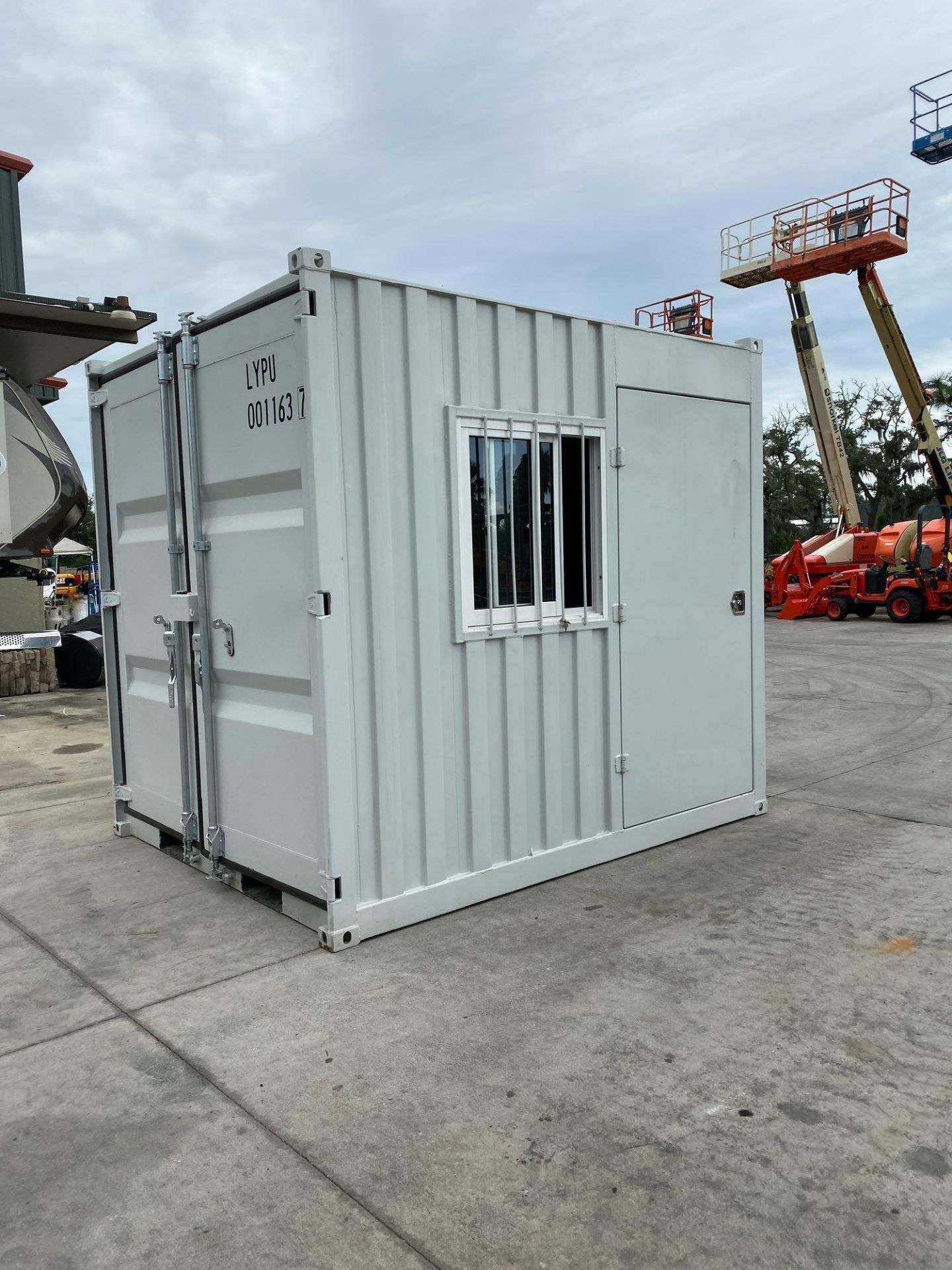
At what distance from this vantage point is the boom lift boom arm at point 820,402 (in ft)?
71.8

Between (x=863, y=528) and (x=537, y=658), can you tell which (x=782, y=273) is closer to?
(x=863, y=528)

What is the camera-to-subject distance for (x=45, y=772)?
24.1ft

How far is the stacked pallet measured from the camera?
38.2 ft

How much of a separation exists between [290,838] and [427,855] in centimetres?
59

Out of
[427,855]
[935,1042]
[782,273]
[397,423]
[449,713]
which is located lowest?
[935,1042]

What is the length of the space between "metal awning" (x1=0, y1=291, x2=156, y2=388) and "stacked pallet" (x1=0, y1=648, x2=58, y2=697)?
4.95m

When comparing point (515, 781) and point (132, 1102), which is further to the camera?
point (515, 781)

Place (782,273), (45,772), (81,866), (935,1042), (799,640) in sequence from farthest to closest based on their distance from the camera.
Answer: (782,273) < (799,640) < (45,772) < (81,866) < (935,1042)

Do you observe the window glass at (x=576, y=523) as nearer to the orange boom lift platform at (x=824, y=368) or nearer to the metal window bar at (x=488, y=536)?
the metal window bar at (x=488, y=536)

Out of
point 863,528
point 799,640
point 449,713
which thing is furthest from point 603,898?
point 863,528

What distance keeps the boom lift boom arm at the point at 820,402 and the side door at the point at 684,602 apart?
→ 1820 cm

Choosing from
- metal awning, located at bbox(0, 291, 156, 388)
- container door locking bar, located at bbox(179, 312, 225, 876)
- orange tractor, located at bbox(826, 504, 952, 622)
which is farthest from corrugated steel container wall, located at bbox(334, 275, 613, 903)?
orange tractor, located at bbox(826, 504, 952, 622)

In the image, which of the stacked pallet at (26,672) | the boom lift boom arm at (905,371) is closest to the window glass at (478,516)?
the stacked pallet at (26,672)

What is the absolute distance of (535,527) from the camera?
14.5ft
